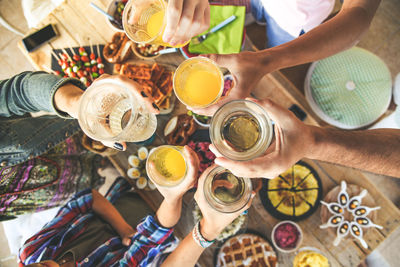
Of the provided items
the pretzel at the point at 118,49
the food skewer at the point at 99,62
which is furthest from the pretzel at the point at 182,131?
the food skewer at the point at 99,62

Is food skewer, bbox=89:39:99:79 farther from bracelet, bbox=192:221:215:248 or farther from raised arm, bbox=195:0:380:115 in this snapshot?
bracelet, bbox=192:221:215:248

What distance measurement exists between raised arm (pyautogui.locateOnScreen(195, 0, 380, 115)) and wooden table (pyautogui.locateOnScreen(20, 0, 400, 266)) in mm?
579

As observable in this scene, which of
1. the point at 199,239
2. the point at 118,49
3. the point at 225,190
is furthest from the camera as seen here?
the point at 118,49

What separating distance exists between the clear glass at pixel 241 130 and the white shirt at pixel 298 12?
125 cm

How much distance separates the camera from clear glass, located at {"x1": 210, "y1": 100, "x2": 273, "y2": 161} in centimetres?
110

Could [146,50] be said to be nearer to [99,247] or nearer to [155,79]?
[155,79]

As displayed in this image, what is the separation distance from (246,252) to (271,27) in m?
2.21

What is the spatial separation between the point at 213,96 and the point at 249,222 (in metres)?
1.37

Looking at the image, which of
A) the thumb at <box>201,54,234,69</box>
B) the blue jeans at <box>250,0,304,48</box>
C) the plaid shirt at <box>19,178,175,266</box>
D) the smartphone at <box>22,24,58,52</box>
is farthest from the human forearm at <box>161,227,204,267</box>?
the smartphone at <box>22,24,58,52</box>

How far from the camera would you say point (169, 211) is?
5.59ft

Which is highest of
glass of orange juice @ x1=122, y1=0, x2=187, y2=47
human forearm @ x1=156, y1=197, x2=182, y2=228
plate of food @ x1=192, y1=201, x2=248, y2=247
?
glass of orange juice @ x1=122, y1=0, x2=187, y2=47

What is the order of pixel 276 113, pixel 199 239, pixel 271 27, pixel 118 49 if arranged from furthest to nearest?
pixel 271 27, pixel 118 49, pixel 199 239, pixel 276 113

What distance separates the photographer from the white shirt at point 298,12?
185 cm

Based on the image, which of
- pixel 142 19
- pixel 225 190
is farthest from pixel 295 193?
pixel 142 19
